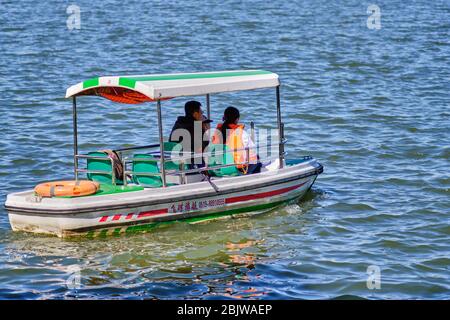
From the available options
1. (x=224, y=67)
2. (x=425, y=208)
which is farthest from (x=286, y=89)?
(x=425, y=208)

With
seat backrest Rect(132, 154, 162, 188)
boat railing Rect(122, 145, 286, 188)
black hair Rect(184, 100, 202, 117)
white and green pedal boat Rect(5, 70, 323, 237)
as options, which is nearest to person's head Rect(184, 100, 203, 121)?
black hair Rect(184, 100, 202, 117)

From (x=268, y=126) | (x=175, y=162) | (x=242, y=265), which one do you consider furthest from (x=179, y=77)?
(x=268, y=126)

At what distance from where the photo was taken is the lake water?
11.9m

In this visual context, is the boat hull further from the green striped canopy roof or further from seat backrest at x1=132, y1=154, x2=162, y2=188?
the green striped canopy roof

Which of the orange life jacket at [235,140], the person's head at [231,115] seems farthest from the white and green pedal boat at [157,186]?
the person's head at [231,115]

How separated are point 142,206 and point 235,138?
186cm

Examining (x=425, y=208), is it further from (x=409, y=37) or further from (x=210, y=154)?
(x=409, y=37)

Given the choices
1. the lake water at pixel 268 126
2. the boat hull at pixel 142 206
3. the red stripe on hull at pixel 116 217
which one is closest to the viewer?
the lake water at pixel 268 126

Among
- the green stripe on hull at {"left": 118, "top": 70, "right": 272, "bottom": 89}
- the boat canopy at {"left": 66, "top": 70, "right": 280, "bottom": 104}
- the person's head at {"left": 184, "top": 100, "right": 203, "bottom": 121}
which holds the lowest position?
the person's head at {"left": 184, "top": 100, "right": 203, "bottom": 121}

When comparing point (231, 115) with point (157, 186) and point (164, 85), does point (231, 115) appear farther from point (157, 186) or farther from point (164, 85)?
point (157, 186)

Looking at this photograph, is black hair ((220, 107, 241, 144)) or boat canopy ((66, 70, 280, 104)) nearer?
boat canopy ((66, 70, 280, 104))

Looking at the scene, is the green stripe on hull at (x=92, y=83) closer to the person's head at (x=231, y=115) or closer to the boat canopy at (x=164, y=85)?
the boat canopy at (x=164, y=85)

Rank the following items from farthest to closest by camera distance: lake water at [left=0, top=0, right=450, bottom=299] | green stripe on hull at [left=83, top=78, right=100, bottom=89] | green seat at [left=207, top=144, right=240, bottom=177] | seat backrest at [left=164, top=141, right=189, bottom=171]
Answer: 1. green seat at [left=207, top=144, right=240, bottom=177]
2. seat backrest at [left=164, top=141, right=189, bottom=171]
3. green stripe on hull at [left=83, top=78, right=100, bottom=89]
4. lake water at [left=0, top=0, right=450, bottom=299]

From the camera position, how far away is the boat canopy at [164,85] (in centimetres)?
1284
